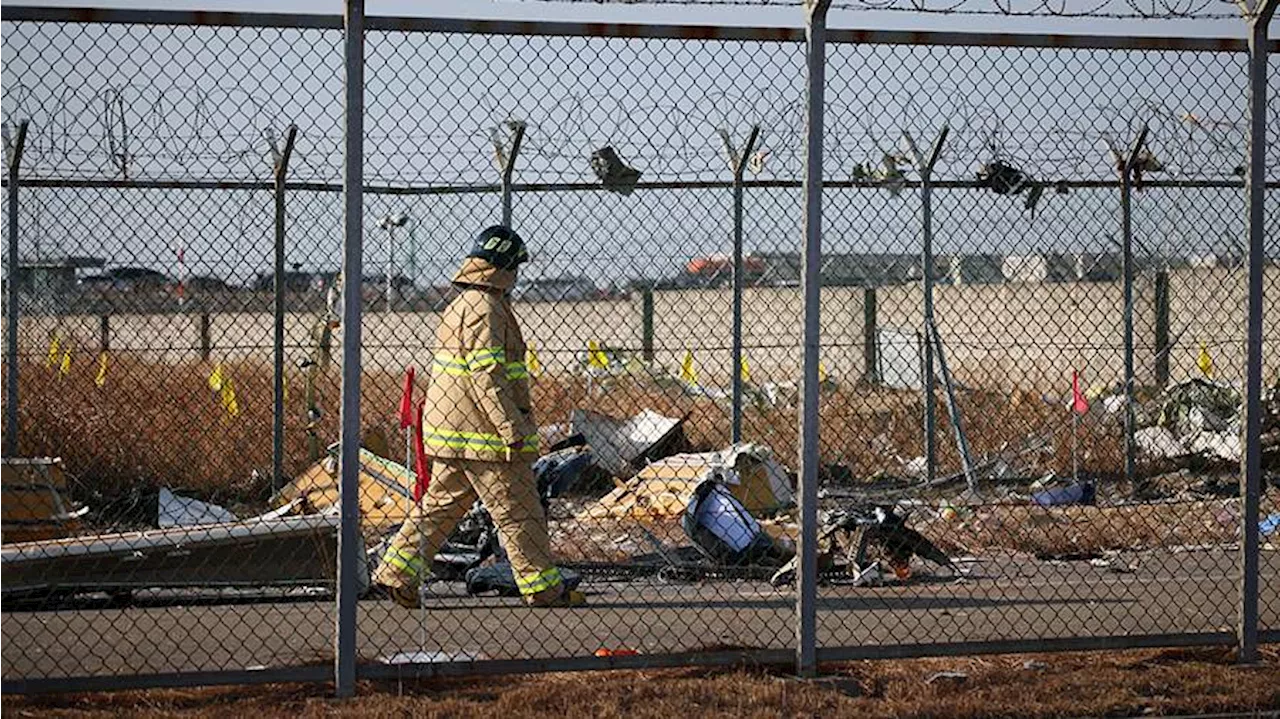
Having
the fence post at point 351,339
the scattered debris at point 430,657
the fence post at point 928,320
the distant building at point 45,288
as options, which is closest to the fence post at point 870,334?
the fence post at point 928,320

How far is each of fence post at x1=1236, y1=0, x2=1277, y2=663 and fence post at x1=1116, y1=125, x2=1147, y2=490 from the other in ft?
17.4

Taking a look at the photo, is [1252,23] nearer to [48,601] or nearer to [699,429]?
[48,601]

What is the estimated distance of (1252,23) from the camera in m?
6.27

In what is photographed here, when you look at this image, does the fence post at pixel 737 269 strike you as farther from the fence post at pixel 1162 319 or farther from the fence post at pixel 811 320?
the fence post at pixel 811 320

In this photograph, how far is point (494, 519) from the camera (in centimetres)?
755

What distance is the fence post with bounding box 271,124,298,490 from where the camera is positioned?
10508 mm

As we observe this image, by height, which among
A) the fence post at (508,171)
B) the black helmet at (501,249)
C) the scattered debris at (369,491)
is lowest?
the scattered debris at (369,491)

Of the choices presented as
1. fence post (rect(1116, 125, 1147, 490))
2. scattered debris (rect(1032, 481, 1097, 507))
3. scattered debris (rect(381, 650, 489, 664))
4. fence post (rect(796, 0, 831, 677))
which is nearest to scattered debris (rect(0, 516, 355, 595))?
scattered debris (rect(381, 650, 489, 664))

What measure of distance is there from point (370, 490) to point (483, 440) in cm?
281

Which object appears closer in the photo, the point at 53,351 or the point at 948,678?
the point at 948,678

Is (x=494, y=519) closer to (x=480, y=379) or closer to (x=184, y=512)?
(x=480, y=379)

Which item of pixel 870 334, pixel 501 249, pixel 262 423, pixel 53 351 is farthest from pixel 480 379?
pixel 870 334

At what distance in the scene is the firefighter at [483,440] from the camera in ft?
24.4

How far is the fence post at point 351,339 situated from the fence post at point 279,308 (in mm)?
4727
